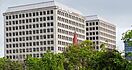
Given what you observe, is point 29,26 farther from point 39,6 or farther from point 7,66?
point 7,66

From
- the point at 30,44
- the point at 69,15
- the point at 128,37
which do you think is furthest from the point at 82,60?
the point at 69,15

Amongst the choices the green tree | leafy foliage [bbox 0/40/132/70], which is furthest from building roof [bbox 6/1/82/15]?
leafy foliage [bbox 0/40/132/70]

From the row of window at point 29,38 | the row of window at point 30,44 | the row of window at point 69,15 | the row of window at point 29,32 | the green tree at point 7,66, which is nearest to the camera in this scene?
the green tree at point 7,66

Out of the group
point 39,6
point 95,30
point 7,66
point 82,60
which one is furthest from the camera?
point 95,30

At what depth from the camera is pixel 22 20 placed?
149m

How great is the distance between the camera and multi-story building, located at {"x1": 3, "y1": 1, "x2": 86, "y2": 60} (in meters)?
141

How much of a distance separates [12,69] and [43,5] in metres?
49.6

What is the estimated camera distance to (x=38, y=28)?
145375 millimetres

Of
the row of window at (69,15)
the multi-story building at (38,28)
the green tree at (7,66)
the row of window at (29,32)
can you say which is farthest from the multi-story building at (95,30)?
the green tree at (7,66)

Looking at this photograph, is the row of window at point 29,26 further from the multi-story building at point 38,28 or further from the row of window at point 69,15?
the row of window at point 69,15

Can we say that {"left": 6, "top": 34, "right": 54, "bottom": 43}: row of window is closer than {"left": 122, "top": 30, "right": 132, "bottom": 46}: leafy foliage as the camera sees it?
No

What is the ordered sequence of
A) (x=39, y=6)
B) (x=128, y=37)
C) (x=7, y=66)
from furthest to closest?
(x=39, y=6), (x=7, y=66), (x=128, y=37)

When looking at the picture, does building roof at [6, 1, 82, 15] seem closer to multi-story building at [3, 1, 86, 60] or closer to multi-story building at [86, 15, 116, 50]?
multi-story building at [3, 1, 86, 60]

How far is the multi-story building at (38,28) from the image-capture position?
463 feet
